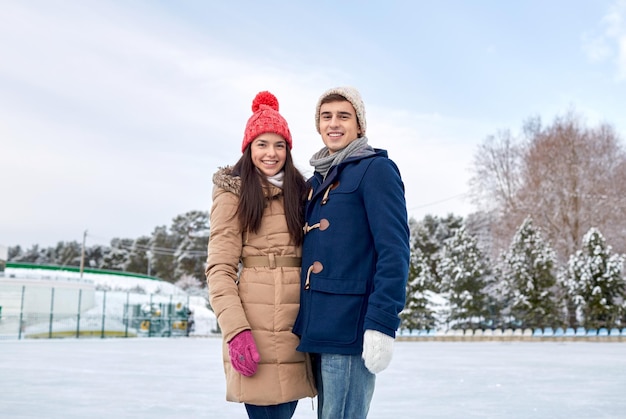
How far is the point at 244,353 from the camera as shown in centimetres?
225

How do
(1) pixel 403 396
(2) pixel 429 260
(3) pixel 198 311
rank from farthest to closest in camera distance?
(2) pixel 429 260, (3) pixel 198 311, (1) pixel 403 396

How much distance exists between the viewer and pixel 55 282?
95.7ft

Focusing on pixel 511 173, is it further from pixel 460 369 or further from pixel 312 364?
pixel 312 364

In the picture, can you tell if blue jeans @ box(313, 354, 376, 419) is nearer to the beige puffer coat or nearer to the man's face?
the beige puffer coat

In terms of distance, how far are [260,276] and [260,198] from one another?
0.29 metres

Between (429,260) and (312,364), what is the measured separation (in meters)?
37.0

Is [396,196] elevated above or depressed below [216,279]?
above

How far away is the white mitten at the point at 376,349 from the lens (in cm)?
207

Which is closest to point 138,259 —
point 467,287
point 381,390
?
point 467,287

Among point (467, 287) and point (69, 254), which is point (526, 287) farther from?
point (69, 254)

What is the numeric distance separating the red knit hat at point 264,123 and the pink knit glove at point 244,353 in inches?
29.9

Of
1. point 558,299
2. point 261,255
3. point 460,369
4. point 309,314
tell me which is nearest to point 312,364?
point 309,314

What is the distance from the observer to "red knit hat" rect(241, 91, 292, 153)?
2.50 m

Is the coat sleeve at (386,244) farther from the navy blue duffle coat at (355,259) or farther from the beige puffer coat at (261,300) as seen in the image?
the beige puffer coat at (261,300)
